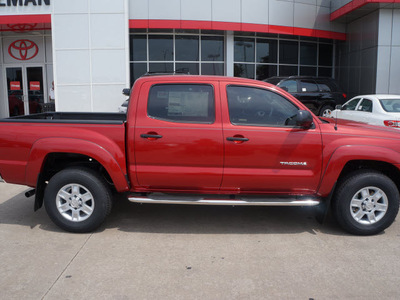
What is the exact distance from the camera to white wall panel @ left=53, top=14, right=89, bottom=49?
15.2m

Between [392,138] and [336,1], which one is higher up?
[336,1]

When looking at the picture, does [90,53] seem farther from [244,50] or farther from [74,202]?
[74,202]

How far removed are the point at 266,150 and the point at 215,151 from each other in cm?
60

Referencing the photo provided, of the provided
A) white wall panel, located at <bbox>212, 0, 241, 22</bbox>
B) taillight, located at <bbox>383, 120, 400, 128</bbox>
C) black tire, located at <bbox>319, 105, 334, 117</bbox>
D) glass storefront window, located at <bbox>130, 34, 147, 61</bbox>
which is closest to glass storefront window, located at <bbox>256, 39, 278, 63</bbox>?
white wall panel, located at <bbox>212, 0, 241, 22</bbox>

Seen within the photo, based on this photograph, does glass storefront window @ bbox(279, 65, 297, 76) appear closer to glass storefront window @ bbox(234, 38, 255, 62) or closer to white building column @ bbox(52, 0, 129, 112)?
glass storefront window @ bbox(234, 38, 255, 62)

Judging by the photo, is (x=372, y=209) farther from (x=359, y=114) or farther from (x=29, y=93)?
(x=29, y=93)

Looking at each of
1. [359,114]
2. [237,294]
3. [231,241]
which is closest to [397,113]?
[359,114]

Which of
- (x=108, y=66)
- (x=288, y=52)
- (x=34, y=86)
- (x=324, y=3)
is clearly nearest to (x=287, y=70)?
(x=288, y=52)

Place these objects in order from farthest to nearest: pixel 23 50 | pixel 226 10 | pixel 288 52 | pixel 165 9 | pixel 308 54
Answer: pixel 308 54 → pixel 288 52 → pixel 23 50 → pixel 226 10 → pixel 165 9

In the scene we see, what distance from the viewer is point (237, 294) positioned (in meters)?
3.44

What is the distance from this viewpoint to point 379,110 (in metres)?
10.3

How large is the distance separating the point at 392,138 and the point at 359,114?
6607 millimetres

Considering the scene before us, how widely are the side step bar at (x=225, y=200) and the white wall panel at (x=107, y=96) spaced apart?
11355 millimetres

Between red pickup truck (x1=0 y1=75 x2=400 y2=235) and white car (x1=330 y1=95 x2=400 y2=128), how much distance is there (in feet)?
17.6
